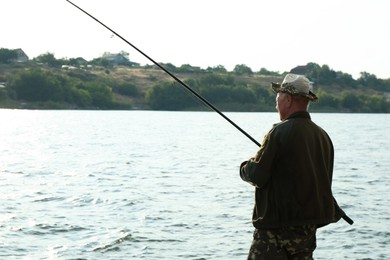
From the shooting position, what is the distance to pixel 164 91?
143 metres

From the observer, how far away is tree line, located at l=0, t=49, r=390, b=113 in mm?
135875

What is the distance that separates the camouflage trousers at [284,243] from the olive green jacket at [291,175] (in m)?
0.10

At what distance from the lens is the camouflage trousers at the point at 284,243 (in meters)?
6.33

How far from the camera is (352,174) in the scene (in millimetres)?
32000

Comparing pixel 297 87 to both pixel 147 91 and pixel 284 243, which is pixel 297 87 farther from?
pixel 147 91

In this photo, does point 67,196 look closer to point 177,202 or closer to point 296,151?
point 177,202

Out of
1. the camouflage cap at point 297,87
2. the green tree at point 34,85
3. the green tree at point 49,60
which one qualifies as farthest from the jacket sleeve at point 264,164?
the green tree at point 49,60

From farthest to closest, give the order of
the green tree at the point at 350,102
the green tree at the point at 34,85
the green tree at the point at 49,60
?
the green tree at the point at 49,60, the green tree at the point at 350,102, the green tree at the point at 34,85

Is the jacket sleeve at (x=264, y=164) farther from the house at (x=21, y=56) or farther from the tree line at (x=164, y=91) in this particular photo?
the house at (x=21, y=56)

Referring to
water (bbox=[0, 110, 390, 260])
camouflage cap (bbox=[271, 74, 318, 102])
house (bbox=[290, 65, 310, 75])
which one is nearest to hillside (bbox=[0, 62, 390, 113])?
house (bbox=[290, 65, 310, 75])

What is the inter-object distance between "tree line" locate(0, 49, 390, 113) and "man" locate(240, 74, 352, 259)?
386 feet

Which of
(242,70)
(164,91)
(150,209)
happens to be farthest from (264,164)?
(242,70)

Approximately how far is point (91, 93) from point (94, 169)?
107416 millimetres

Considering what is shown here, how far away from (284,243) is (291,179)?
0.49 meters
